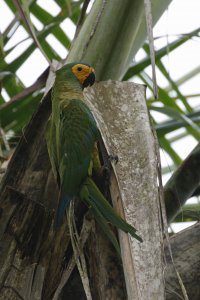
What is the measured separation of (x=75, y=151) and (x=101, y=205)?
154mm

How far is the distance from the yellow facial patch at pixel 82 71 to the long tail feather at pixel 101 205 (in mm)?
225

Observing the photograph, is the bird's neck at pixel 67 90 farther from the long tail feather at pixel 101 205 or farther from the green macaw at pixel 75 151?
the long tail feather at pixel 101 205

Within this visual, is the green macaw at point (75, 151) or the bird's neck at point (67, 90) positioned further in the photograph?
the bird's neck at point (67, 90)

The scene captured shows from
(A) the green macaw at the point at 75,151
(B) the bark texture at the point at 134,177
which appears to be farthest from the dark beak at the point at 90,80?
(B) the bark texture at the point at 134,177

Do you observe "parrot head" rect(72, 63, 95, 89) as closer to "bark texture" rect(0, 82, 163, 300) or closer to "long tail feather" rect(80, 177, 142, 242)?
"bark texture" rect(0, 82, 163, 300)

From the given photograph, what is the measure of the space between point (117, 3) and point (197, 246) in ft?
1.36

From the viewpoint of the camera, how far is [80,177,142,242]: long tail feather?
81 centimetres

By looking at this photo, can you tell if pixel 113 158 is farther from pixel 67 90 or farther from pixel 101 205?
pixel 67 90

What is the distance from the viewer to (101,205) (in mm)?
901

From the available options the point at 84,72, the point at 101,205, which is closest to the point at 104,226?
the point at 101,205

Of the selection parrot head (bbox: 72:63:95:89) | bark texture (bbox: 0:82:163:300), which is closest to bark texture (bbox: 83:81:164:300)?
bark texture (bbox: 0:82:163:300)

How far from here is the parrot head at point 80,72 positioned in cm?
115

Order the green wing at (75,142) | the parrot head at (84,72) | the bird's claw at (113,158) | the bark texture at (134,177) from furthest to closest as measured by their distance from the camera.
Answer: the parrot head at (84,72) → the green wing at (75,142) → the bird's claw at (113,158) → the bark texture at (134,177)

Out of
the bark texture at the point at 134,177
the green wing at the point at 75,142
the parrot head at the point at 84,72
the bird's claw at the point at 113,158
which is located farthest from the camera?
the parrot head at the point at 84,72
